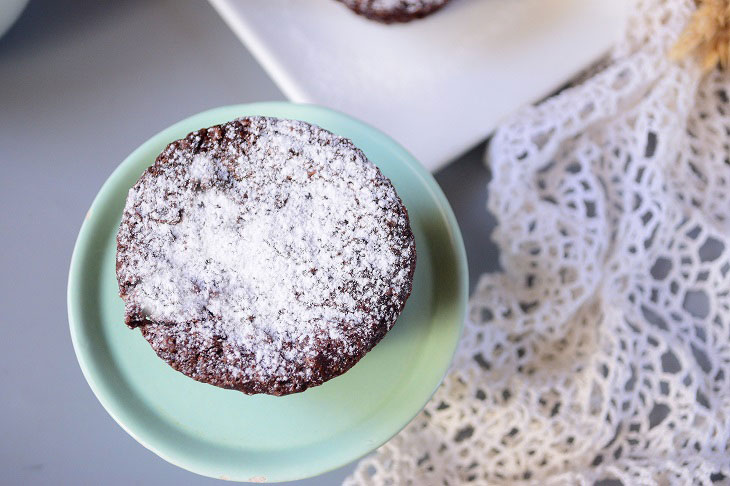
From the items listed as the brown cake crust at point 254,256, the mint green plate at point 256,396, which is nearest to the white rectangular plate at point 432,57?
the mint green plate at point 256,396

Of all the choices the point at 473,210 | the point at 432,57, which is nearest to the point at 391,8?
the point at 432,57

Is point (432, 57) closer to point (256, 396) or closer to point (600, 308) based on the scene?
point (600, 308)

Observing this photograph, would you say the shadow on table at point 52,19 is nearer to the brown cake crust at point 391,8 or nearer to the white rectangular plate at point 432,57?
the white rectangular plate at point 432,57

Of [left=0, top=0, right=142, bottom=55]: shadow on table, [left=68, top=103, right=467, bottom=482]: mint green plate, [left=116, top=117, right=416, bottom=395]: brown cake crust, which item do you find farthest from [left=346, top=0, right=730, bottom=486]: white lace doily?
[left=0, top=0, right=142, bottom=55]: shadow on table

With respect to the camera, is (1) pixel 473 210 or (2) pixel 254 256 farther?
(1) pixel 473 210

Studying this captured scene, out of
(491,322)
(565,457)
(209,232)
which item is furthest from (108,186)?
(565,457)

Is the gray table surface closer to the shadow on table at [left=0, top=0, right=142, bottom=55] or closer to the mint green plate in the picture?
the shadow on table at [left=0, top=0, right=142, bottom=55]

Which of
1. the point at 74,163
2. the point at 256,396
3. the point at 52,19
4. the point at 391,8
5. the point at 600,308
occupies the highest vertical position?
the point at 52,19
